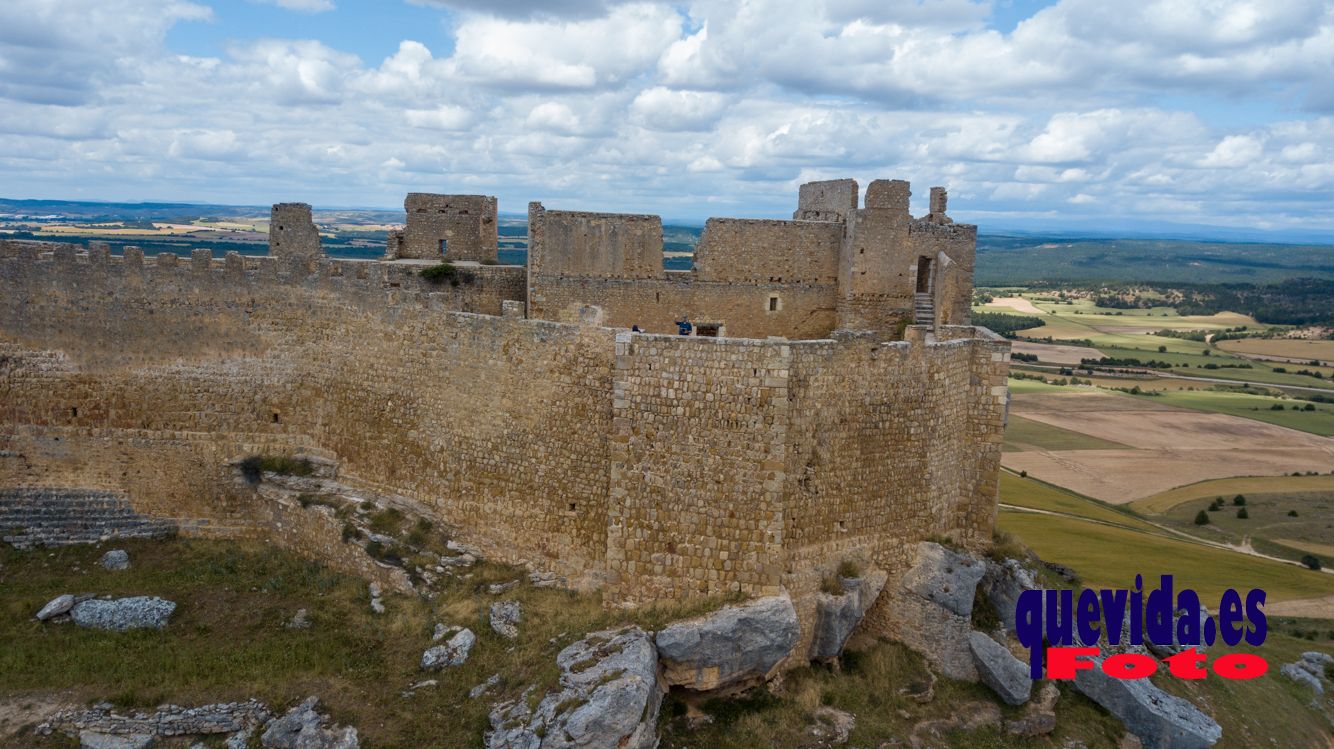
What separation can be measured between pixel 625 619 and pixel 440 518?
14.7 ft

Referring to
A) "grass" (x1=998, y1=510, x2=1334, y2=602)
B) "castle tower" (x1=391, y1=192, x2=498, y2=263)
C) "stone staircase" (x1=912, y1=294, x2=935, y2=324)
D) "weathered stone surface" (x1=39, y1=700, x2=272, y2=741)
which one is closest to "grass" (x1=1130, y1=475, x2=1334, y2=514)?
"grass" (x1=998, y1=510, x2=1334, y2=602)

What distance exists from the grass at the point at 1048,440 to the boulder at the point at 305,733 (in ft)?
157

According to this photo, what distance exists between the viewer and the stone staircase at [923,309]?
20.5m

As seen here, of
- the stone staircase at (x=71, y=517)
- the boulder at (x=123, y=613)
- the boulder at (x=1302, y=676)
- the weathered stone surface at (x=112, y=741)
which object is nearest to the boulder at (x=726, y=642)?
the weathered stone surface at (x=112, y=741)

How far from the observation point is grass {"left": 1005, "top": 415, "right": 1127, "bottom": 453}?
56.1m

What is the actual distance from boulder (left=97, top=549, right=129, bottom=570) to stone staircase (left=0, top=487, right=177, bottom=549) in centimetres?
75

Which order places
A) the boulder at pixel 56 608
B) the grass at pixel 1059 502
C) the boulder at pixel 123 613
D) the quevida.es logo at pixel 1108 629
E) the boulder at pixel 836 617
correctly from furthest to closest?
1. the grass at pixel 1059 502
2. the quevida.es logo at pixel 1108 629
3. the boulder at pixel 56 608
4. the boulder at pixel 123 613
5. the boulder at pixel 836 617

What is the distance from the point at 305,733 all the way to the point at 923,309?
49.1 feet

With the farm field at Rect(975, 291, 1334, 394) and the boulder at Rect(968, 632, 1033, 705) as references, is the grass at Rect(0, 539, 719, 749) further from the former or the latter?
A: the farm field at Rect(975, 291, 1334, 394)

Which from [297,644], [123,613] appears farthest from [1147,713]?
[123,613]

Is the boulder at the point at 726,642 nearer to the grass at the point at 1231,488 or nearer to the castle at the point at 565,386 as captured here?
the castle at the point at 565,386

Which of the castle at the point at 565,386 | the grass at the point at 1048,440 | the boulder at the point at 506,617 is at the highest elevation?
the castle at the point at 565,386

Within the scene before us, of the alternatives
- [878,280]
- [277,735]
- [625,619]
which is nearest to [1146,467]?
[878,280]

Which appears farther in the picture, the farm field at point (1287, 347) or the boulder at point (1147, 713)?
the farm field at point (1287, 347)
